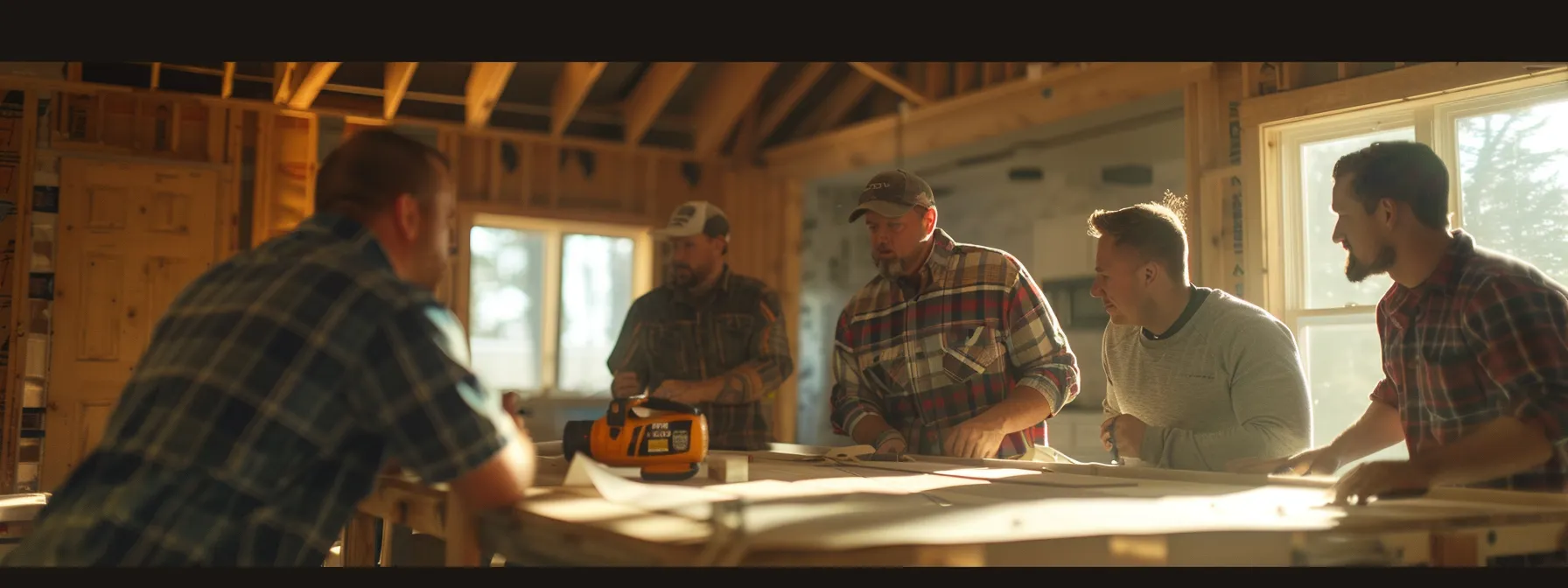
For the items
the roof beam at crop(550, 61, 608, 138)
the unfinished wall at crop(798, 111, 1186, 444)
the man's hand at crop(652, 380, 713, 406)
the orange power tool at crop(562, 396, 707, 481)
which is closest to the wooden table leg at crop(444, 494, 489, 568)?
the orange power tool at crop(562, 396, 707, 481)

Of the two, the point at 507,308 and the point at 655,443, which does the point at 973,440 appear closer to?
the point at 655,443

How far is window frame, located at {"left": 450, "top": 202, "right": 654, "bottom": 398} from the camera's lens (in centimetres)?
807

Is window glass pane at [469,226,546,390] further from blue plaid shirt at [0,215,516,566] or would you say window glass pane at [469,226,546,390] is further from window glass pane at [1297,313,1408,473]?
blue plaid shirt at [0,215,516,566]

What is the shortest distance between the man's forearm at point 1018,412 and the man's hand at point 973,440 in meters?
0.02

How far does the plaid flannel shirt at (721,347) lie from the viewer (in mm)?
4207

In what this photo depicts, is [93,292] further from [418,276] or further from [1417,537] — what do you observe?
[1417,537]

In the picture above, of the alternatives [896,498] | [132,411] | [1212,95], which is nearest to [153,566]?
[132,411]

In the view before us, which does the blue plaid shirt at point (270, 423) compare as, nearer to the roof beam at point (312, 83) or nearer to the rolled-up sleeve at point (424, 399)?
the rolled-up sleeve at point (424, 399)

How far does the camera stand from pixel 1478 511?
1.69 meters

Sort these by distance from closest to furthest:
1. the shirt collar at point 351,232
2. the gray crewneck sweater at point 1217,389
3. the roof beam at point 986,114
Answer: the shirt collar at point 351,232, the gray crewneck sweater at point 1217,389, the roof beam at point 986,114

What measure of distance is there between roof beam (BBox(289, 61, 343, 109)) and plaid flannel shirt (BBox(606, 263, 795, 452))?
12.6 feet

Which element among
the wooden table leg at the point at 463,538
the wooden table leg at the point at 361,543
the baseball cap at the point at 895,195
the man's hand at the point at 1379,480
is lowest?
the wooden table leg at the point at 361,543

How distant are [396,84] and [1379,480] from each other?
7.06m

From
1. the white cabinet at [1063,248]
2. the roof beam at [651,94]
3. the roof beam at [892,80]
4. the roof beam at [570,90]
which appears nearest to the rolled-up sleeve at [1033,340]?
the white cabinet at [1063,248]
